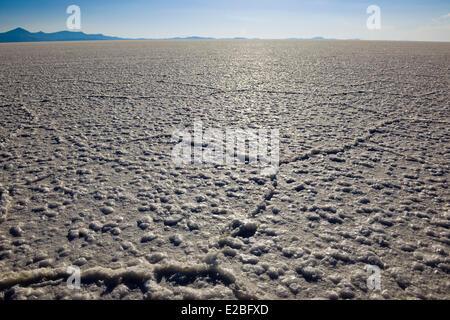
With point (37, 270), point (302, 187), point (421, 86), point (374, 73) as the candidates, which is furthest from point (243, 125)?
point (374, 73)

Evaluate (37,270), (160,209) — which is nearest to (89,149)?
(160,209)

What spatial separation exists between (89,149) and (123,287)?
805 millimetres

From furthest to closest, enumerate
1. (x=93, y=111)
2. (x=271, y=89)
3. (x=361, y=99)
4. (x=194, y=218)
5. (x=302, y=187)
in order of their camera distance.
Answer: (x=271, y=89), (x=361, y=99), (x=93, y=111), (x=302, y=187), (x=194, y=218)

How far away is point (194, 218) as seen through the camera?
742mm

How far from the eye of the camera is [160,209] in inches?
30.8

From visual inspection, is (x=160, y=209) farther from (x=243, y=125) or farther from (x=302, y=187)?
(x=243, y=125)

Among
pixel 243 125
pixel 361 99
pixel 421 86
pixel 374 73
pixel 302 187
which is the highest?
pixel 374 73

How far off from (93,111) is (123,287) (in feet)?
4.99

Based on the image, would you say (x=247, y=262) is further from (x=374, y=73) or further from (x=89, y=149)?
(x=374, y=73)

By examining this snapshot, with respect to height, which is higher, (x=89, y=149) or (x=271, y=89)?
(x=271, y=89)
